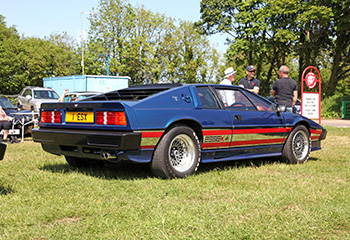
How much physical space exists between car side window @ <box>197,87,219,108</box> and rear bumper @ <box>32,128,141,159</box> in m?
1.30

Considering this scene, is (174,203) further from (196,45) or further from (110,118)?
(196,45)

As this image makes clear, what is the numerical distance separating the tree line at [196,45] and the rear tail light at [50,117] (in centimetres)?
2462

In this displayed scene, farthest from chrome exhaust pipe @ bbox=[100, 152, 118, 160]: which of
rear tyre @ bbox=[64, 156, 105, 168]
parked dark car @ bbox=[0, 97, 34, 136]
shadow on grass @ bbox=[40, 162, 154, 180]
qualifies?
parked dark car @ bbox=[0, 97, 34, 136]

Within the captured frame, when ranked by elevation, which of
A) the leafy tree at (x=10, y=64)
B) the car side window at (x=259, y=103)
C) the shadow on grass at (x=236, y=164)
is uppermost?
the leafy tree at (x=10, y=64)

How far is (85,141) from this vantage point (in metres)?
5.13

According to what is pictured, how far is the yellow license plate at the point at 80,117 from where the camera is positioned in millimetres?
5211

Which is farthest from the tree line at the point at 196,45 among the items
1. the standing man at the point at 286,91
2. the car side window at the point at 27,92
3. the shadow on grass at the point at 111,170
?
the shadow on grass at the point at 111,170

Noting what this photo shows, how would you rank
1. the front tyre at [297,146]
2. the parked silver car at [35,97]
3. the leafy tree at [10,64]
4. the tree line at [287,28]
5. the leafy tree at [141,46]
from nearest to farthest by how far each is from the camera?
1. the front tyre at [297,146]
2. the parked silver car at [35,97]
3. the tree line at [287,28]
4. the leafy tree at [141,46]
5. the leafy tree at [10,64]

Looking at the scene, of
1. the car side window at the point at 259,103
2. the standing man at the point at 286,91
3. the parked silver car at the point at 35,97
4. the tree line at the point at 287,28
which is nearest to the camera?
the car side window at the point at 259,103

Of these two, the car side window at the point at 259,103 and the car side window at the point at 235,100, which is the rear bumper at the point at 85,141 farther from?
the car side window at the point at 259,103

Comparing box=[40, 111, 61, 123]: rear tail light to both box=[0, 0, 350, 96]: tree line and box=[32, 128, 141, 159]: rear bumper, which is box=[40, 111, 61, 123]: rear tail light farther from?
box=[0, 0, 350, 96]: tree line

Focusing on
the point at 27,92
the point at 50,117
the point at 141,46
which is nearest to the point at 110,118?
the point at 50,117

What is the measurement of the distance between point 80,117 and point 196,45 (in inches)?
1634

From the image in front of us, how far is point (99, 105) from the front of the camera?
16.7 feet
